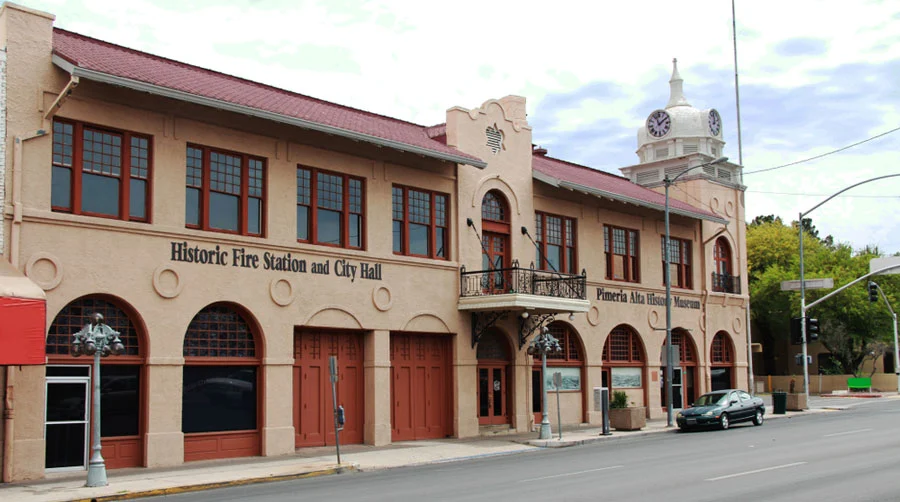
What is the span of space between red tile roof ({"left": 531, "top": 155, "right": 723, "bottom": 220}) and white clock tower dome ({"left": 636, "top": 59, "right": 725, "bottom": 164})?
2085mm

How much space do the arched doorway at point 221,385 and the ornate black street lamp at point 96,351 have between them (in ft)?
13.2

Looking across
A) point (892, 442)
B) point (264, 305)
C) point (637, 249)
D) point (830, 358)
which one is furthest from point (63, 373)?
point (830, 358)

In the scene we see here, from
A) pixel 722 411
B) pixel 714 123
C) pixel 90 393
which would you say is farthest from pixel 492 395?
pixel 714 123

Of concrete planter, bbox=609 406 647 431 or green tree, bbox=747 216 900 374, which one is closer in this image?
concrete planter, bbox=609 406 647 431

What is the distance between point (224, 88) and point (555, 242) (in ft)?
45.2

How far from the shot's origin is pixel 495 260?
1212 inches

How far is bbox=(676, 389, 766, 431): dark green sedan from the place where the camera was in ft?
102

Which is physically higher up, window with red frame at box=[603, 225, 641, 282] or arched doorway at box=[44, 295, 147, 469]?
window with red frame at box=[603, 225, 641, 282]

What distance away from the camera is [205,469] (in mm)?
20469

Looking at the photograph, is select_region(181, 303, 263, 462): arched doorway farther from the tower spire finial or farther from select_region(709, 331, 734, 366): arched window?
the tower spire finial

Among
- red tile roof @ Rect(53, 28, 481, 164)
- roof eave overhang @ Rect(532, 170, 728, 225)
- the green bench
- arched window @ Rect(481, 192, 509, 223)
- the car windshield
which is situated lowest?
the green bench

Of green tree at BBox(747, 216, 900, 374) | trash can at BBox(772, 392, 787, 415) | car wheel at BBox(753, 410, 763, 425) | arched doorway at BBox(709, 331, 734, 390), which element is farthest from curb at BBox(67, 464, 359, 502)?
green tree at BBox(747, 216, 900, 374)

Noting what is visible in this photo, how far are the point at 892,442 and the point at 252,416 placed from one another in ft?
53.1

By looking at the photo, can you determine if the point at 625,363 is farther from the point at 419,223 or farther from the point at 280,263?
the point at 280,263
